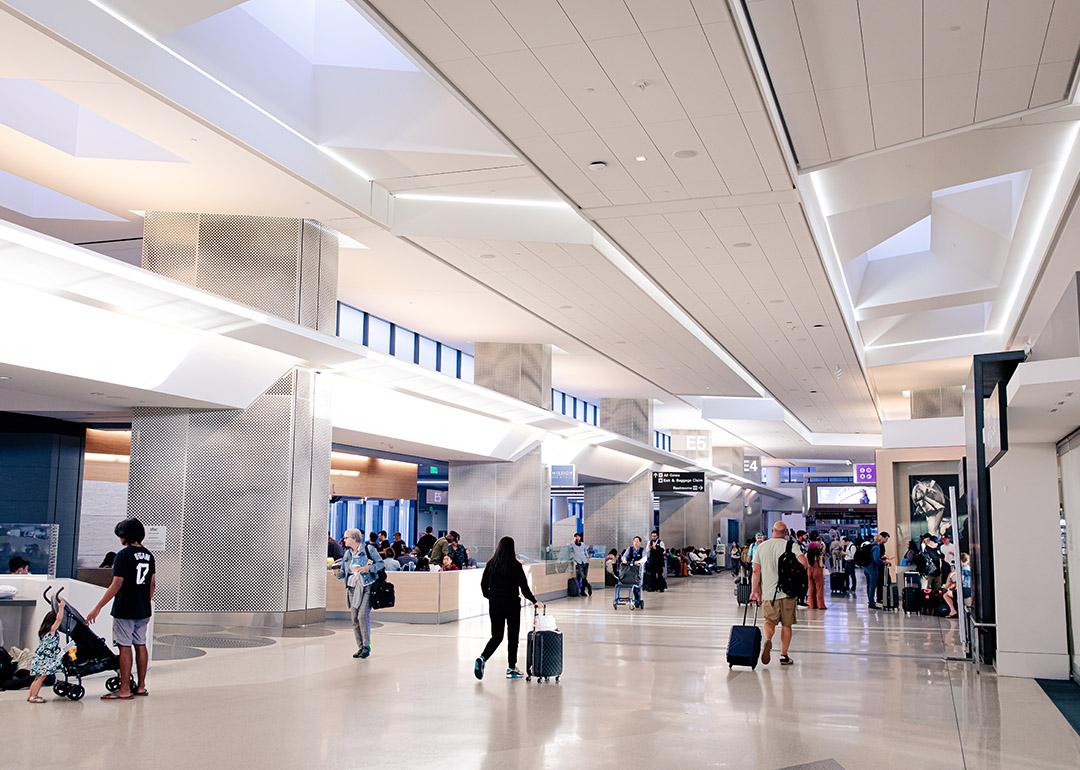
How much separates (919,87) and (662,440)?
37504mm

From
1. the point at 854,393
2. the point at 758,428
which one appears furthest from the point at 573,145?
the point at 758,428

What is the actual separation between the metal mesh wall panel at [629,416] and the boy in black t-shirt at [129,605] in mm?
24563

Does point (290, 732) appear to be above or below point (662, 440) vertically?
below

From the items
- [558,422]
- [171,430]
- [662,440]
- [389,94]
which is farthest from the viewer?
[662,440]

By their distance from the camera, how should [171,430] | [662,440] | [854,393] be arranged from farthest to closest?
[662,440]
[854,393]
[171,430]

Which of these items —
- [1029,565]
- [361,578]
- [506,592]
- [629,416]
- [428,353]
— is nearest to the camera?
[506,592]

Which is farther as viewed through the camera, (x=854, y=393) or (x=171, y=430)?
(x=854, y=393)

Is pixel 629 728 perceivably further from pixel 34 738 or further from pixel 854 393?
pixel 854 393

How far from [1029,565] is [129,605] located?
9566 mm

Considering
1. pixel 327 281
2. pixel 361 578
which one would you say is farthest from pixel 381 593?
pixel 327 281

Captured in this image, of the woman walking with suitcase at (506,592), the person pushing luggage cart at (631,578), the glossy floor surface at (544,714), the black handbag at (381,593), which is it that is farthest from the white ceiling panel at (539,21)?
the person pushing luggage cart at (631,578)

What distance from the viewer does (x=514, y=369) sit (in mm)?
23844

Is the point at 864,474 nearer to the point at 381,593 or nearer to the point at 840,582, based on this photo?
the point at 840,582

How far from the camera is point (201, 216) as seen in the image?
14852mm
